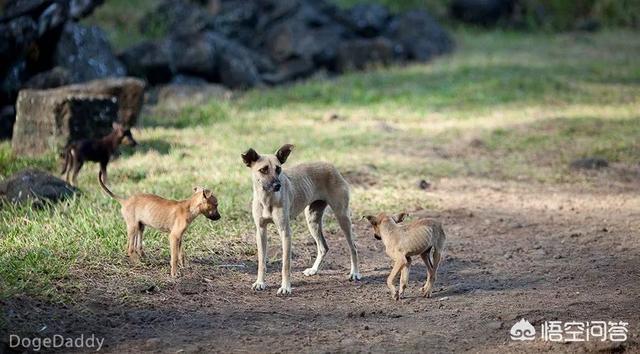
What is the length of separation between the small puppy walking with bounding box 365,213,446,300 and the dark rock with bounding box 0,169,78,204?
357 centimetres

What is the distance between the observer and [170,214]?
736 cm

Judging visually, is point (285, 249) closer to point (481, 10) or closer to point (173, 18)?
point (173, 18)

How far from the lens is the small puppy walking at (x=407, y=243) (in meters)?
7.06

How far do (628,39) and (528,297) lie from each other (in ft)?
65.1

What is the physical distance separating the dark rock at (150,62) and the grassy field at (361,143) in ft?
4.91

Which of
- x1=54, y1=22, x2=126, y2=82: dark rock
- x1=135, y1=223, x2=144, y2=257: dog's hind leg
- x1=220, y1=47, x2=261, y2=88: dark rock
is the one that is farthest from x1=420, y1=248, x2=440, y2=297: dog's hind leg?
x1=220, y1=47, x2=261, y2=88: dark rock

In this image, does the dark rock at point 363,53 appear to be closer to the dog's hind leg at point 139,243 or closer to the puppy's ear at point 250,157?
the dog's hind leg at point 139,243

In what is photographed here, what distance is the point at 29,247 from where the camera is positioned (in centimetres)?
773

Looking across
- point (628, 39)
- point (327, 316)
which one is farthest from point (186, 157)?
point (628, 39)

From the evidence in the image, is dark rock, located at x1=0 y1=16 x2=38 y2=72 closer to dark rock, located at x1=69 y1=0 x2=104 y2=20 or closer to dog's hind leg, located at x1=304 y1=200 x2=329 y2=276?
dark rock, located at x1=69 y1=0 x2=104 y2=20

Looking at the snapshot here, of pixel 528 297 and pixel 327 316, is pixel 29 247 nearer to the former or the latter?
pixel 327 316

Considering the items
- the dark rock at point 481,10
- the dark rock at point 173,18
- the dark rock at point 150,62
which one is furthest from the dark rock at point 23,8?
the dark rock at point 481,10

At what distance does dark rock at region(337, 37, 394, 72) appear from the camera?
20625mm

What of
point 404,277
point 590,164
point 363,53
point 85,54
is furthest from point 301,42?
point 404,277
